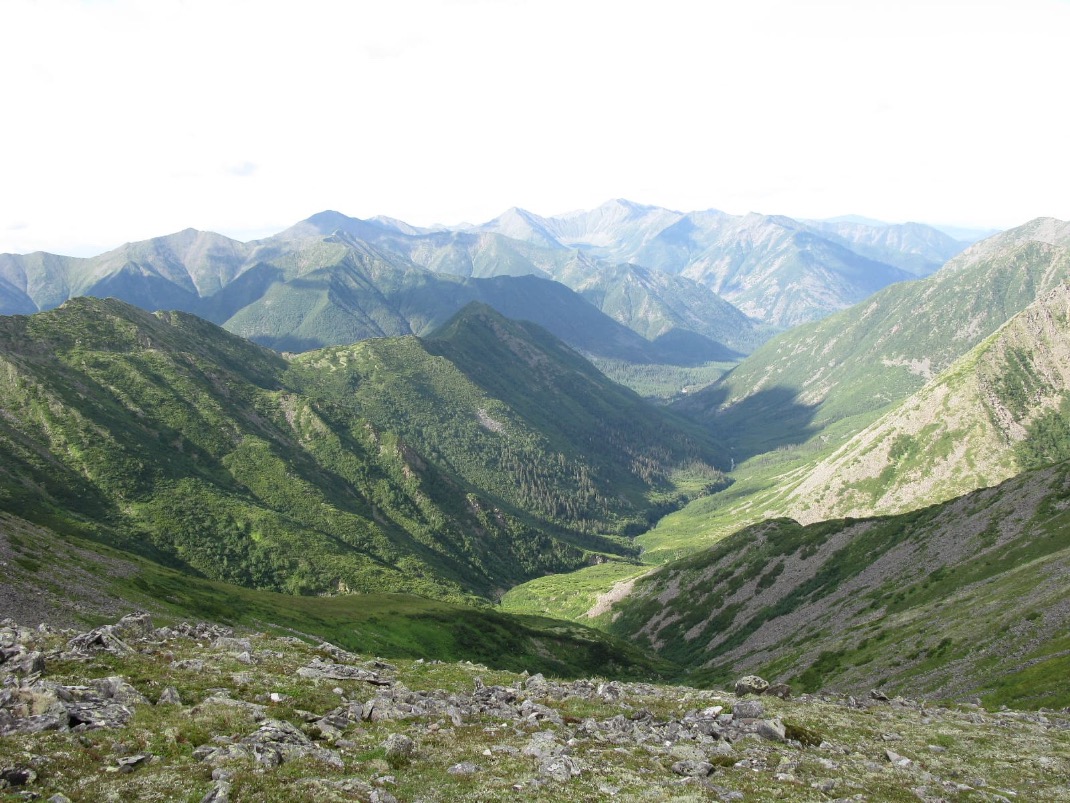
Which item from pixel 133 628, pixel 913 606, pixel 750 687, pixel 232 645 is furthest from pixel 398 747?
pixel 913 606

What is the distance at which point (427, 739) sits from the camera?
3759 cm

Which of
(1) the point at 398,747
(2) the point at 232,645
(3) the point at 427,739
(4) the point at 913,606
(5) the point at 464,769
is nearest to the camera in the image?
(5) the point at 464,769

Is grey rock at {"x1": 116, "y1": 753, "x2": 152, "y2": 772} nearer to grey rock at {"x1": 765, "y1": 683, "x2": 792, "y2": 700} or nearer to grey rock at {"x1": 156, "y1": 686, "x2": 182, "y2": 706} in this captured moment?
grey rock at {"x1": 156, "y1": 686, "x2": 182, "y2": 706}

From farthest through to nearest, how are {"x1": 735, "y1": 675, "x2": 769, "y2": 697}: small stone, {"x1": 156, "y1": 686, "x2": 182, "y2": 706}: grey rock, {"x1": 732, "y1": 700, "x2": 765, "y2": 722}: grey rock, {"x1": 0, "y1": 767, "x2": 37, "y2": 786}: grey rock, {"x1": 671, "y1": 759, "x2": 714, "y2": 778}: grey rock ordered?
Result: {"x1": 735, "y1": 675, "x2": 769, "y2": 697}: small stone
{"x1": 732, "y1": 700, "x2": 765, "y2": 722}: grey rock
{"x1": 156, "y1": 686, "x2": 182, "y2": 706}: grey rock
{"x1": 671, "y1": 759, "x2": 714, "y2": 778}: grey rock
{"x1": 0, "y1": 767, "x2": 37, "y2": 786}: grey rock

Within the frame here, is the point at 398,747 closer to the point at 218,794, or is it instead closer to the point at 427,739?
the point at 427,739

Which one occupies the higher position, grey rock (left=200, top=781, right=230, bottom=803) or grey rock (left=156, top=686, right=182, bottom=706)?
grey rock (left=200, top=781, right=230, bottom=803)

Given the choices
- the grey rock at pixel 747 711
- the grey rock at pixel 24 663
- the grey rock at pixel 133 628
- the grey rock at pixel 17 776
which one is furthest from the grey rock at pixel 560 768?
the grey rock at pixel 133 628

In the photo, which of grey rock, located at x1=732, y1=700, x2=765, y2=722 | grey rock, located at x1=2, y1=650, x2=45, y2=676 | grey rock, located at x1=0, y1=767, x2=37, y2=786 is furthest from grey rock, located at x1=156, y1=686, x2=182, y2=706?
grey rock, located at x1=732, y1=700, x2=765, y2=722

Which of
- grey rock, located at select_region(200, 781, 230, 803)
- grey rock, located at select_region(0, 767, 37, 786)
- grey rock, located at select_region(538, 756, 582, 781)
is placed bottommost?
grey rock, located at select_region(538, 756, 582, 781)

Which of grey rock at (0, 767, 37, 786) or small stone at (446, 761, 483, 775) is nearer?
grey rock at (0, 767, 37, 786)

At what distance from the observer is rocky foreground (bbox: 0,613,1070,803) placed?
97.6 feet

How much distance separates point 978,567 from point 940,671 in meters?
52.9

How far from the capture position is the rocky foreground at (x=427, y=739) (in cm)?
2973

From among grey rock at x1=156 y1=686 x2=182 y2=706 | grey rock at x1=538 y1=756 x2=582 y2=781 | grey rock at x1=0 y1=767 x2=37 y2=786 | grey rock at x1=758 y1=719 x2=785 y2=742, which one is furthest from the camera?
grey rock at x1=758 y1=719 x2=785 y2=742
